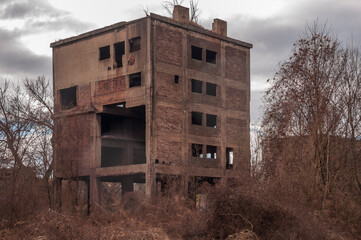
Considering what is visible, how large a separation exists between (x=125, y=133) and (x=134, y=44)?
6.26m

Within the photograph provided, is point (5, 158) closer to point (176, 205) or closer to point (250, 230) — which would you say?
point (176, 205)

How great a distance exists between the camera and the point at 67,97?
128 ft

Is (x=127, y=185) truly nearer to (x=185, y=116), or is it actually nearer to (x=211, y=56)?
(x=185, y=116)

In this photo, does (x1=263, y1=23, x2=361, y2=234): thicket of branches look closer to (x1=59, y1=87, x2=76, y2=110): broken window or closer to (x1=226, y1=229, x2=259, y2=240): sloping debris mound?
(x1=226, y1=229, x2=259, y2=240): sloping debris mound

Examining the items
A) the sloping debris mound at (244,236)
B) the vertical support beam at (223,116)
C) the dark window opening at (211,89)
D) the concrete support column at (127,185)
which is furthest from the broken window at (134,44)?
the sloping debris mound at (244,236)

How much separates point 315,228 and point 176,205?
830 centimetres

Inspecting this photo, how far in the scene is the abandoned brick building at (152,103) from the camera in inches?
1307

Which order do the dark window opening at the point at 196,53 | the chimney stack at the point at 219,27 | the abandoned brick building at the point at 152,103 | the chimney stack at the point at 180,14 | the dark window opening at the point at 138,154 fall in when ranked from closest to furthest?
the abandoned brick building at the point at 152,103, the chimney stack at the point at 180,14, the dark window opening at the point at 196,53, the chimney stack at the point at 219,27, the dark window opening at the point at 138,154

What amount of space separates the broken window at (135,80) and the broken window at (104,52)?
295 centimetres

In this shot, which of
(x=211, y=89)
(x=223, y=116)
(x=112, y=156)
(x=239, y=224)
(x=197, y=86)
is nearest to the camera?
(x=239, y=224)

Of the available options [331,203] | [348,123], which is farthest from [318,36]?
[331,203]

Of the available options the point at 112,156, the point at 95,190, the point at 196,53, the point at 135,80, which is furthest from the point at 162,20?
the point at 112,156

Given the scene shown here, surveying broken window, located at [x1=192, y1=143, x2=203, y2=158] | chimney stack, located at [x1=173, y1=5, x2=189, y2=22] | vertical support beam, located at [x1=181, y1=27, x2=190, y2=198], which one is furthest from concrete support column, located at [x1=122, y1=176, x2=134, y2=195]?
chimney stack, located at [x1=173, y1=5, x2=189, y2=22]

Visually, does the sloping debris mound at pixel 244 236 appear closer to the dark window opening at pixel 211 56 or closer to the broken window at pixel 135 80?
the broken window at pixel 135 80
